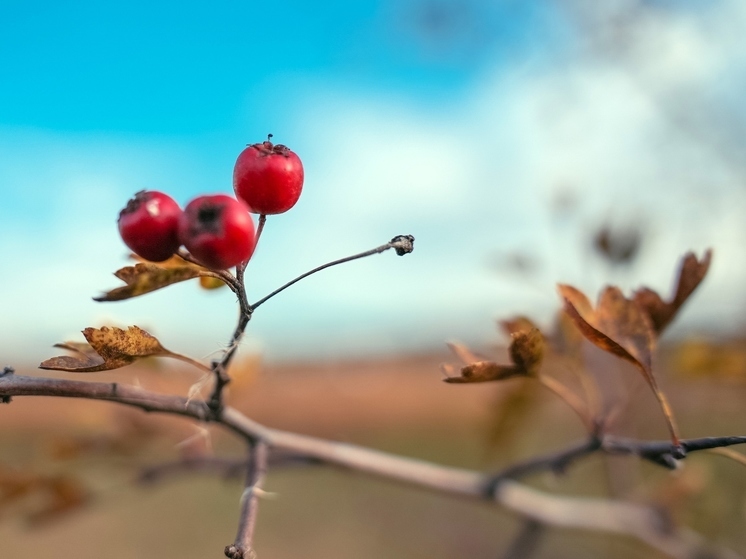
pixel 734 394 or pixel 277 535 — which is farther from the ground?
pixel 734 394

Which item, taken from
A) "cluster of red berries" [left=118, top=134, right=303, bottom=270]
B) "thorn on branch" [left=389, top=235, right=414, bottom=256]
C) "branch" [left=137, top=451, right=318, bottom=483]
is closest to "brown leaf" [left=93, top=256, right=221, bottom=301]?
"cluster of red berries" [left=118, top=134, right=303, bottom=270]

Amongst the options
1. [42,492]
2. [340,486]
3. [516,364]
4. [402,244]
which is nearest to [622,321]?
[516,364]

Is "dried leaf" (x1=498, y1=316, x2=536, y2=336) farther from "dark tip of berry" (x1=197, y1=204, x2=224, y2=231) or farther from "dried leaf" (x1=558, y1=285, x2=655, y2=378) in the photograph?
"dark tip of berry" (x1=197, y1=204, x2=224, y2=231)

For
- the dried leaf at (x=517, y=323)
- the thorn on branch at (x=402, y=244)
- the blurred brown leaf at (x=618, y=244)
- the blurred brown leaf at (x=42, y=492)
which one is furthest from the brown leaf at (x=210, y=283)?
the blurred brown leaf at (x=618, y=244)

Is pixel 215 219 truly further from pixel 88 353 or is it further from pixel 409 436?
Answer: pixel 409 436

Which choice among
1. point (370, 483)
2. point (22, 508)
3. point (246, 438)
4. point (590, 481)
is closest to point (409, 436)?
point (370, 483)

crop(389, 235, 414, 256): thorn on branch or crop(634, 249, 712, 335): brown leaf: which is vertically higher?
crop(389, 235, 414, 256): thorn on branch
